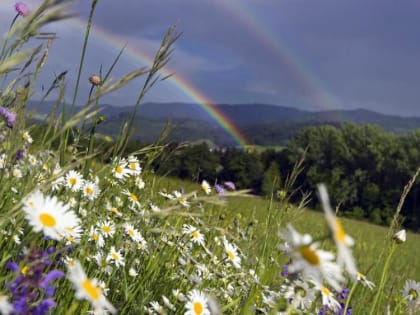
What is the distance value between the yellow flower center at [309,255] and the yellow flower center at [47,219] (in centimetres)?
43

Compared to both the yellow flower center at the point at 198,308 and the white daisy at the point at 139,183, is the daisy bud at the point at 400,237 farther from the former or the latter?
the white daisy at the point at 139,183

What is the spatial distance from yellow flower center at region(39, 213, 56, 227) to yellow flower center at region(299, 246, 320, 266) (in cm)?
43

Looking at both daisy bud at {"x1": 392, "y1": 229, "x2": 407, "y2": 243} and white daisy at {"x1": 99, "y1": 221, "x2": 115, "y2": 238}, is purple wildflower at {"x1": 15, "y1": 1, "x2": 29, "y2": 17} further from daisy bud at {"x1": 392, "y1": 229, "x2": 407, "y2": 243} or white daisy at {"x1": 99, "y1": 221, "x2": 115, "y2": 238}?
daisy bud at {"x1": 392, "y1": 229, "x2": 407, "y2": 243}

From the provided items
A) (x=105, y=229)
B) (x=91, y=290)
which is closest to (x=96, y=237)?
(x=105, y=229)

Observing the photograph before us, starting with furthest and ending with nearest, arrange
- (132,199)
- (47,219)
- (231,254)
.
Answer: (132,199) < (231,254) < (47,219)

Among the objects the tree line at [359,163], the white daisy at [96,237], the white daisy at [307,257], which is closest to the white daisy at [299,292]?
the white daisy at [307,257]

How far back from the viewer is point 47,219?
0.88 meters

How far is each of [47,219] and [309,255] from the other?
0.45 metres

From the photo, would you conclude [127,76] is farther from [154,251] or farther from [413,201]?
[413,201]

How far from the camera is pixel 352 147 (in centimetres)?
6334

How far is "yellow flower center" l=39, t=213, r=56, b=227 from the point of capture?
864 millimetres

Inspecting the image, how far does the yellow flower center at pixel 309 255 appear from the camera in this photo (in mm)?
660

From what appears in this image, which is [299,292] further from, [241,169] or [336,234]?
[241,169]

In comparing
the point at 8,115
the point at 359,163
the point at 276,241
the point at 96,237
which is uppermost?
the point at 8,115
